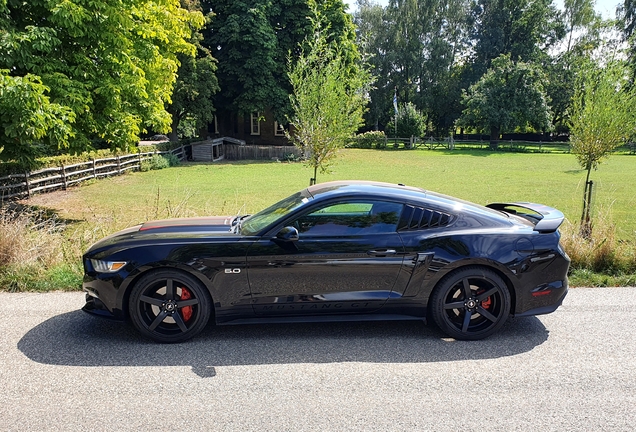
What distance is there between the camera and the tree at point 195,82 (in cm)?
3033

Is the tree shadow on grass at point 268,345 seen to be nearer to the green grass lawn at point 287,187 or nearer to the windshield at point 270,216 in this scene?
the windshield at point 270,216

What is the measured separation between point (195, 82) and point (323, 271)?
29124mm

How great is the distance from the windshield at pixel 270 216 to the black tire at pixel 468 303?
5.35 feet

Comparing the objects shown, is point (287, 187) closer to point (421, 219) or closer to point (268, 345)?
point (421, 219)

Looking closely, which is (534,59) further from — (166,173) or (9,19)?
(9,19)

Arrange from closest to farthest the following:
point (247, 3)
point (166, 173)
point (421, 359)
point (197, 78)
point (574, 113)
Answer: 1. point (421, 359)
2. point (574, 113)
3. point (166, 173)
4. point (197, 78)
5. point (247, 3)

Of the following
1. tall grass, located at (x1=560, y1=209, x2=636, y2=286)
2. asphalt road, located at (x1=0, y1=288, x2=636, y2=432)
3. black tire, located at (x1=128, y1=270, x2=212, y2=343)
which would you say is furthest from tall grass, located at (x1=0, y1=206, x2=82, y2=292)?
tall grass, located at (x1=560, y1=209, x2=636, y2=286)

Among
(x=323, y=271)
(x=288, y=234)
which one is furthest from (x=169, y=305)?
(x=323, y=271)

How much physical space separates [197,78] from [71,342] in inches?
1135

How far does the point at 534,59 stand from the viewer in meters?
56.1

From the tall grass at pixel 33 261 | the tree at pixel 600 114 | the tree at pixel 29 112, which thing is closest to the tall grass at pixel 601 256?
the tree at pixel 600 114

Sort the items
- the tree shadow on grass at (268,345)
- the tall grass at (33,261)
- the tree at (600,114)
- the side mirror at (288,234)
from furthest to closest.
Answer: the tree at (600,114) < the tall grass at (33,261) < the side mirror at (288,234) < the tree shadow on grass at (268,345)

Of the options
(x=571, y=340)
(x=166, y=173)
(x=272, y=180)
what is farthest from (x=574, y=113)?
(x=166, y=173)

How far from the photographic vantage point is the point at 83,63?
11242mm
